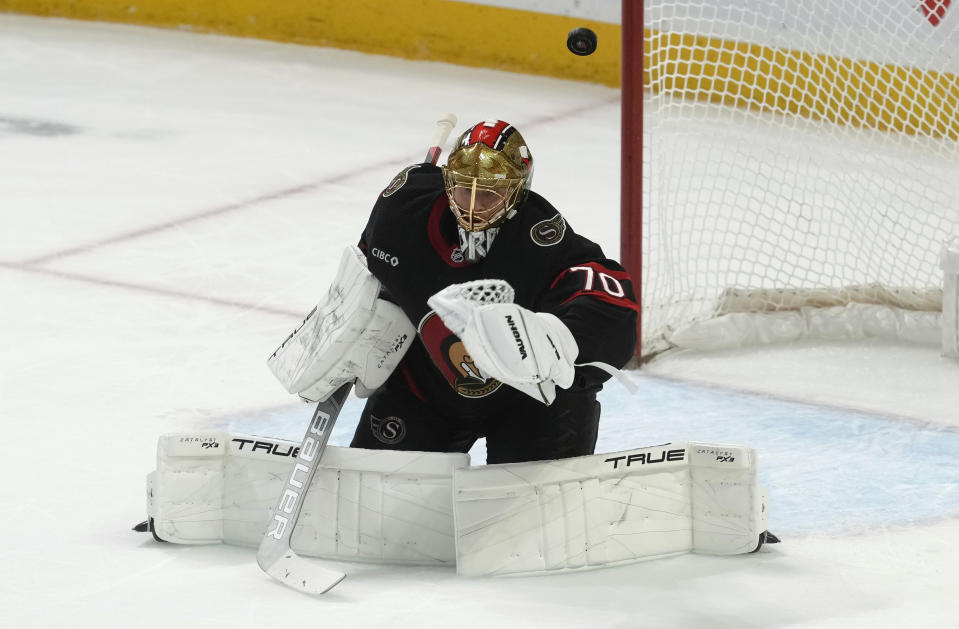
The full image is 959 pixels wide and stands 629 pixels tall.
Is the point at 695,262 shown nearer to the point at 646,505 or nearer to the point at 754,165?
the point at 754,165

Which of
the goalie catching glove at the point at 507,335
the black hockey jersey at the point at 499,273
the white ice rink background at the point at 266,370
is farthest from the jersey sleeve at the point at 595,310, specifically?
the white ice rink background at the point at 266,370

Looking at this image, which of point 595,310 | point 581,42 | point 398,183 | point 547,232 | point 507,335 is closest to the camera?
point 507,335

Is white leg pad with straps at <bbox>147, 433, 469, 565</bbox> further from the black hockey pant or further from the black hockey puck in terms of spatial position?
the black hockey puck

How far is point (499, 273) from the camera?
8.99 feet

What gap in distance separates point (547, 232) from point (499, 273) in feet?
0.36

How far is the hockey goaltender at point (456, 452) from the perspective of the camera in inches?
108

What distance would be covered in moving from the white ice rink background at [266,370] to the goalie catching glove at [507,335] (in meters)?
0.37

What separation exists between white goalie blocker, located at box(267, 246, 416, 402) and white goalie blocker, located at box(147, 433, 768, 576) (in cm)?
13

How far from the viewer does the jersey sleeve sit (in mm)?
2658

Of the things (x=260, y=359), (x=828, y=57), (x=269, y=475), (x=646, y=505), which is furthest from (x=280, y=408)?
(x=828, y=57)

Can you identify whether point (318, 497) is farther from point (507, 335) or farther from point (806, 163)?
point (806, 163)

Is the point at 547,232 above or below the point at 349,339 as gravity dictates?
above

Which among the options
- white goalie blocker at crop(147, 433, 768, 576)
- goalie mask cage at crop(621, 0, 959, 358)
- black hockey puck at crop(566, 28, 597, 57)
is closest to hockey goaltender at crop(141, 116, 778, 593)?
white goalie blocker at crop(147, 433, 768, 576)

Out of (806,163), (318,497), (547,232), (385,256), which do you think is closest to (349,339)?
(385,256)
